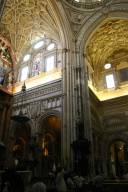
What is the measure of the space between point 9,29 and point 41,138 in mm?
11045

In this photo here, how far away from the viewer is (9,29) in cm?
1783

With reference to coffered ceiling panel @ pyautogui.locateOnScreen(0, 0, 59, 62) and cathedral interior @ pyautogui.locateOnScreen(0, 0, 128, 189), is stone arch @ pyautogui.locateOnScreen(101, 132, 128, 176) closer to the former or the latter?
cathedral interior @ pyautogui.locateOnScreen(0, 0, 128, 189)

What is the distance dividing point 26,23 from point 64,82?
823 centimetres

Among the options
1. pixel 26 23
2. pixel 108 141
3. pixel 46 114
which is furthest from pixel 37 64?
pixel 108 141

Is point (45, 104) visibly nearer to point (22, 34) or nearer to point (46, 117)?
point (46, 117)

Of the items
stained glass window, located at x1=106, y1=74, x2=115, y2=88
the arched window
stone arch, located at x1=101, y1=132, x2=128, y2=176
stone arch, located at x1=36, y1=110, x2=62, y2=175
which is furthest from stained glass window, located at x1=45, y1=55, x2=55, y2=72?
stone arch, located at x1=101, y1=132, x2=128, y2=176

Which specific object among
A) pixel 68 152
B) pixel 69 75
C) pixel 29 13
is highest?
pixel 29 13

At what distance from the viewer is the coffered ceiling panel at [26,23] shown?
16.1 m

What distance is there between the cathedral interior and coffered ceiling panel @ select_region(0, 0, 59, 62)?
0.07 meters

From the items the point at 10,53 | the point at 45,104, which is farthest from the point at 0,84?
the point at 45,104

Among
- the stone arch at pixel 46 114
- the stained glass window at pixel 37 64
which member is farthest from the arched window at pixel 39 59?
the stone arch at pixel 46 114

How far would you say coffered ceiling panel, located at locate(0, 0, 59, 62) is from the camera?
16.1m

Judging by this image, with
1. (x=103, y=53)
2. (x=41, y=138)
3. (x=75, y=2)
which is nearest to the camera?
(x=41, y=138)

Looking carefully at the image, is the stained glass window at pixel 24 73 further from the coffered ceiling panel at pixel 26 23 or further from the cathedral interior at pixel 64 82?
the coffered ceiling panel at pixel 26 23
